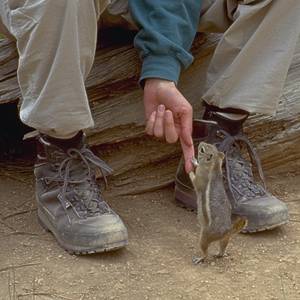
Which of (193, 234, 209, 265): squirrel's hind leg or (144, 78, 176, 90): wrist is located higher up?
(144, 78, 176, 90): wrist

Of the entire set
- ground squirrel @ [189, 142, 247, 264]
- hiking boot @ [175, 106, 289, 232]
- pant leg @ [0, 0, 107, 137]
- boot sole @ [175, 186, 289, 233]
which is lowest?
boot sole @ [175, 186, 289, 233]

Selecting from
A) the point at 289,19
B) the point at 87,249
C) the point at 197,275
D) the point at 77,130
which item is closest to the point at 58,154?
the point at 77,130

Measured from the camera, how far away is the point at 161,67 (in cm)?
280

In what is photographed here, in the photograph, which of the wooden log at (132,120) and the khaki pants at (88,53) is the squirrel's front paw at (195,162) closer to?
the khaki pants at (88,53)

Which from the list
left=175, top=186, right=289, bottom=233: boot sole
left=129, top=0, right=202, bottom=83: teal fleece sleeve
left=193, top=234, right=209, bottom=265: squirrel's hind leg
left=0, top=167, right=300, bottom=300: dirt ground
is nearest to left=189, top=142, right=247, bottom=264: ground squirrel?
left=193, top=234, right=209, bottom=265: squirrel's hind leg

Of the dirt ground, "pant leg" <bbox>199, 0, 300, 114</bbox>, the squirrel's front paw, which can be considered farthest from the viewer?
"pant leg" <bbox>199, 0, 300, 114</bbox>

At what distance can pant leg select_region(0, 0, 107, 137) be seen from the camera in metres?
2.49

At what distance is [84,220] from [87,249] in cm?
12

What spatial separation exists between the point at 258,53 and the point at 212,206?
675 mm

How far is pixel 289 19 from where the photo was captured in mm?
2900

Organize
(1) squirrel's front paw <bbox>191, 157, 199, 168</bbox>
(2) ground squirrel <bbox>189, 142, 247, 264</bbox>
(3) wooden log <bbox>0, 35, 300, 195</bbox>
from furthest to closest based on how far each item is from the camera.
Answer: (3) wooden log <bbox>0, 35, 300, 195</bbox>
(1) squirrel's front paw <bbox>191, 157, 199, 168</bbox>
(2) ground squirrel <bbox>189, 142, 247, 264</bbox>

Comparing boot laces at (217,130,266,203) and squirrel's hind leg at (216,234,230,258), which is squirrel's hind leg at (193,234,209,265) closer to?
squirrel's hind leg at (216,234,230,258)

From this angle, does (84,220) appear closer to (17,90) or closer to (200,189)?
(200,189)

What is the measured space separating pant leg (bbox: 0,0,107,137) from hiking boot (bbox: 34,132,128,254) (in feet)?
0.79
